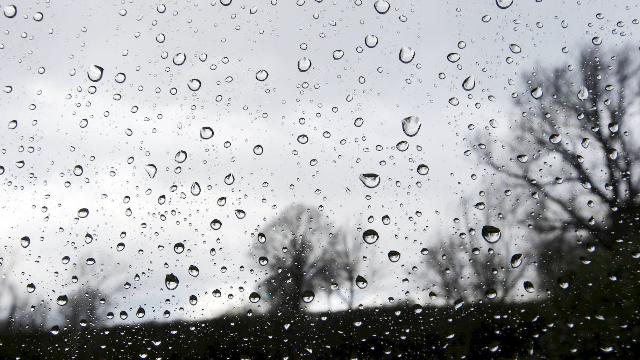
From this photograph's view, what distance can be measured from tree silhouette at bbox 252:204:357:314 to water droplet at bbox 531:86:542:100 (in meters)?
0.56

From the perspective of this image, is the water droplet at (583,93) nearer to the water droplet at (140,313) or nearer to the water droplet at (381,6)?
the water droplet at (381,6)

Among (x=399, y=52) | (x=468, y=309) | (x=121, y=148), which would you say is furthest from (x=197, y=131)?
(x=468, y=309)

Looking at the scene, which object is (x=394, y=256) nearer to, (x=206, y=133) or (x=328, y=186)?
(x=328, y=186)

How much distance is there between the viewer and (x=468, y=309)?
891 millimetres

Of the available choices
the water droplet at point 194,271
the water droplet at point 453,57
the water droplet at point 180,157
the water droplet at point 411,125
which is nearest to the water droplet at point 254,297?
the water droplet at point 194,271

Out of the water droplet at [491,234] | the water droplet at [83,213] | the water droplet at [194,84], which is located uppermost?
the water droplet at [194,84]

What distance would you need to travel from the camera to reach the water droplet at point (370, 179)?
0.97 metres

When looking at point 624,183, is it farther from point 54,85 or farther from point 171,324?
point 54,85

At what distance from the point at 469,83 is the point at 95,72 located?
937 millimetres

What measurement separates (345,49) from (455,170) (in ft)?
1.35

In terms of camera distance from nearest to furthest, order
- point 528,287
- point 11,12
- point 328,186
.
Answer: point 528,287
point 328,186
point 11,12

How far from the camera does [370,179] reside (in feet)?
3.22

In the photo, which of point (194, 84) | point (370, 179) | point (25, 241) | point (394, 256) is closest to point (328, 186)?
point (370, 179)

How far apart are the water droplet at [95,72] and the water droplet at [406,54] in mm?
763
